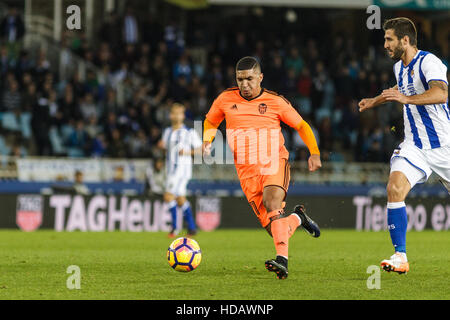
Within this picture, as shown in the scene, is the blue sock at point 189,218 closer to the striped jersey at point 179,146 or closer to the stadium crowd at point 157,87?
the striped jersey at point 179,146

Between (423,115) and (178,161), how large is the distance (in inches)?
311

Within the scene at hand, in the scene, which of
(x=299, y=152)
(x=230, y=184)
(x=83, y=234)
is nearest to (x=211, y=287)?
(x=83, y=234)

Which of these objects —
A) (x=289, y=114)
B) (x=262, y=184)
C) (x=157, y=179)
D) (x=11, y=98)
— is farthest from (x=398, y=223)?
(x=11, y=98)

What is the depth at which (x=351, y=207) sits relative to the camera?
19.5m

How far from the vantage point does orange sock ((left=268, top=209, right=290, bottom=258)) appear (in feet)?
27.0

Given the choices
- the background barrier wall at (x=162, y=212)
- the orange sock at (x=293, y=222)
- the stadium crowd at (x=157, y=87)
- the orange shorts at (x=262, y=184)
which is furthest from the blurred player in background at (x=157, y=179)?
the orange shorts at (x=262, y=184)

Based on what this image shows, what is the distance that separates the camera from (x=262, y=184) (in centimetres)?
878

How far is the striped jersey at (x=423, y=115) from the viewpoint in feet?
27.5

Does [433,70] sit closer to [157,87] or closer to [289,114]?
[289,114]

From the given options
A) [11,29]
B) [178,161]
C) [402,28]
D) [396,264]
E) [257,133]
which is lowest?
[396,264]

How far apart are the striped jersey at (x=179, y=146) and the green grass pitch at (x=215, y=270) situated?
136 cm

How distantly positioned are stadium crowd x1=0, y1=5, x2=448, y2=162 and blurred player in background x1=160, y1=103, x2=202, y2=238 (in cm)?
357

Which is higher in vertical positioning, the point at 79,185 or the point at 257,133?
the point at 257,133
